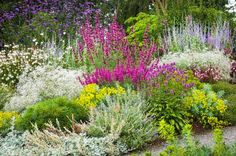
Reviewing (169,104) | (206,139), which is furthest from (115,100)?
(206,139)

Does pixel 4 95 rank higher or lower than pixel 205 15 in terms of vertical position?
lower

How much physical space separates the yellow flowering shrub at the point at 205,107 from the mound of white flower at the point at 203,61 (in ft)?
9.50

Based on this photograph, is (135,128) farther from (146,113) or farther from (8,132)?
(8,132)

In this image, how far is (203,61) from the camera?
395 inches

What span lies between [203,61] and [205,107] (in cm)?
324

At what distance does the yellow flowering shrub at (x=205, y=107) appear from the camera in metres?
6.85

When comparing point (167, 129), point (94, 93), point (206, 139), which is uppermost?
point (167, 129)

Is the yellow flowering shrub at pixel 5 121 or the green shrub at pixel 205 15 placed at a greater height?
the green shrub at pixel 205 15

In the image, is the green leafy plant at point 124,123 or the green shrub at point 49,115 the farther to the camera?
the green shrub at point 49,115

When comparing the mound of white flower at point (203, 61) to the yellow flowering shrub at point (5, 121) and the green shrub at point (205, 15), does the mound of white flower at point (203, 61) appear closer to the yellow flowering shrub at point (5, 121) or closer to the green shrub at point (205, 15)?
the green shrub at point (205, 15)

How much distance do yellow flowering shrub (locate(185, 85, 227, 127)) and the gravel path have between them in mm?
217

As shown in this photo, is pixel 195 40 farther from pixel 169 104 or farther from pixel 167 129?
pixel 167 129

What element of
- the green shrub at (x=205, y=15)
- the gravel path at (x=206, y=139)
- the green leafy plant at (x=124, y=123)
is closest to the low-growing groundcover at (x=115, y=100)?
the green leafy plant at (x=124, y=123)

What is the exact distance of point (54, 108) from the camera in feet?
21.8
